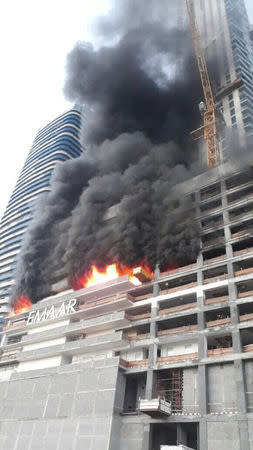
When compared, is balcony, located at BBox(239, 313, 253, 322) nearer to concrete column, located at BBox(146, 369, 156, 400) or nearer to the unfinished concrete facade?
the unfinished concrete facade

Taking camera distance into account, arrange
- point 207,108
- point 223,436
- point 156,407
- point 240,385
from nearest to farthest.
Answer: point 223,436 → point 240,385 → point 156,407 → point 207,108

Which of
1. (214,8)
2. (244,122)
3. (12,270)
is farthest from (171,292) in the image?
(214,8)

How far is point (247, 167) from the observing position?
2142 inches

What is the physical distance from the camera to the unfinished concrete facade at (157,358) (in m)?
38.1

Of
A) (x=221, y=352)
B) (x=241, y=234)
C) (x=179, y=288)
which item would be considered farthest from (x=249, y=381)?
(x=241, y=234)

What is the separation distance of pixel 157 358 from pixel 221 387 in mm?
8580

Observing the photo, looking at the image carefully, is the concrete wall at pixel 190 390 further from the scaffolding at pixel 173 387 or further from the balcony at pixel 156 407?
the balcony at pixel 156 407

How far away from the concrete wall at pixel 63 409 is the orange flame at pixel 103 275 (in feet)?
47.1

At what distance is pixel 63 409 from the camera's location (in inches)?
1752

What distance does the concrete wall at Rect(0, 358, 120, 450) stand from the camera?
40.8 metres

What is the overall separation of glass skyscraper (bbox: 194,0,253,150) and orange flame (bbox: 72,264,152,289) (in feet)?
188

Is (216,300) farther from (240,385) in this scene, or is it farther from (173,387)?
(173,387)

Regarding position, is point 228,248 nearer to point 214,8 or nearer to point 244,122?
point 244,122

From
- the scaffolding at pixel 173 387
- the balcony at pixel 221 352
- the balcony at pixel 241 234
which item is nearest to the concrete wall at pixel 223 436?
the scaffolding at pixel 173 387
